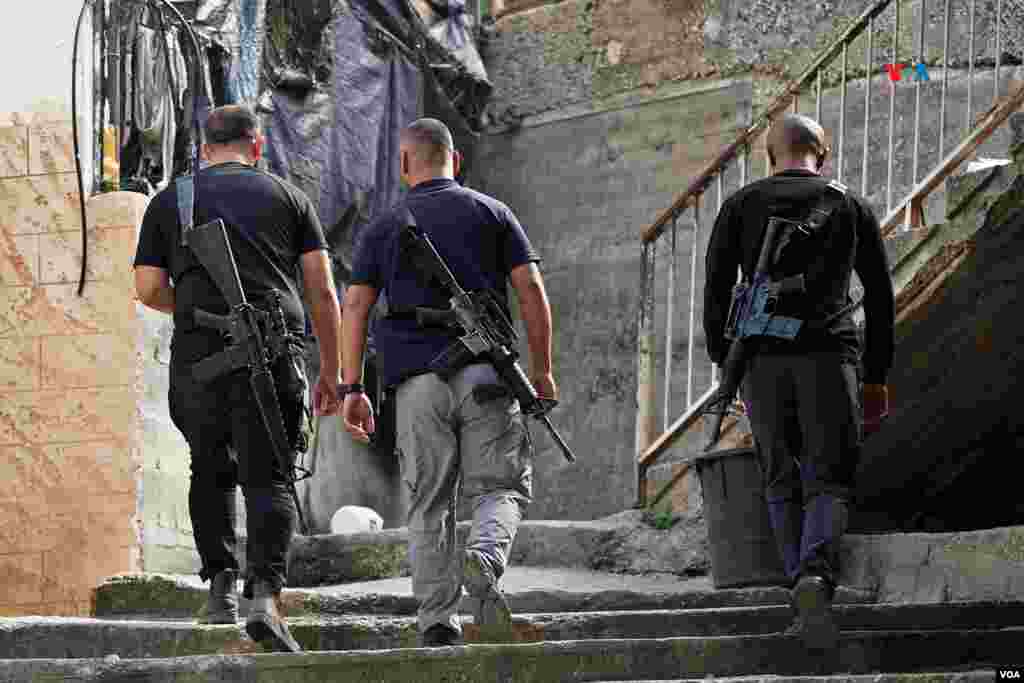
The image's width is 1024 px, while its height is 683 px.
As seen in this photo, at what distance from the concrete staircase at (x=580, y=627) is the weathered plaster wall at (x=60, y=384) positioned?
81 centimetres

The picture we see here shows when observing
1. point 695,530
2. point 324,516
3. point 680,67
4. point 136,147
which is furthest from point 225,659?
point 680,67

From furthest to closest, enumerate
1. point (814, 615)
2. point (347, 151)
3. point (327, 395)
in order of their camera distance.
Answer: point (347, 151), point (327, 395), point (814, 615)

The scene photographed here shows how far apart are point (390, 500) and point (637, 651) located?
20.0 feet

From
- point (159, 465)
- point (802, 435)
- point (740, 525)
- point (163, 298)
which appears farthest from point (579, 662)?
point (159, 465)

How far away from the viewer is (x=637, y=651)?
525cm

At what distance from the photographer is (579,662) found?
5.16 m

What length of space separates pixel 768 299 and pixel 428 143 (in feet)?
3.59

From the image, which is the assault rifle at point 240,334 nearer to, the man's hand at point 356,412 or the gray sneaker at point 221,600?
the man's hand at point 356,412

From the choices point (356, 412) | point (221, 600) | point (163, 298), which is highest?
point (163, 298)

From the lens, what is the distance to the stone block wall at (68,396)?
29.0 feet

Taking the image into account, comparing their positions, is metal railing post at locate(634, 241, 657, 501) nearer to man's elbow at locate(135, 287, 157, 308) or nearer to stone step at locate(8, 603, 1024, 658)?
stone step at locate(8, 603, 1024, 658)

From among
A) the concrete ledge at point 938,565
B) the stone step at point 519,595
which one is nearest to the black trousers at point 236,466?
the stone step at point 519,595

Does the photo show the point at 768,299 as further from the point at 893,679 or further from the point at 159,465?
the point at 159,465

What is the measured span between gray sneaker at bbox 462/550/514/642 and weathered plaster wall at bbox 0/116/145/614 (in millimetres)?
3704
